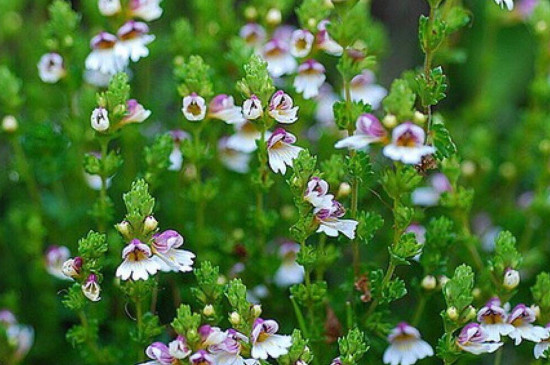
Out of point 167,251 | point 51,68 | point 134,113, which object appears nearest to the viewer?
point 167,251

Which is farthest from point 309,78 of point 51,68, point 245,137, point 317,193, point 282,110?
point 51,68

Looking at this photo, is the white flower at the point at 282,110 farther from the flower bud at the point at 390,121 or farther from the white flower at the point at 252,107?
the flower bud at the point at 390,121

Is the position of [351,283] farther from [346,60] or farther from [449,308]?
[346,60]

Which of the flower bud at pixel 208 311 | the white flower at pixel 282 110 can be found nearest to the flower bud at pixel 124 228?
the flower bud at pixel 208 311

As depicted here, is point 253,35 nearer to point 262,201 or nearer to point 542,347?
point 262,201

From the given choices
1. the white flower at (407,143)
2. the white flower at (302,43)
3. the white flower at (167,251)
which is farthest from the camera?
the white flower at (302,43)

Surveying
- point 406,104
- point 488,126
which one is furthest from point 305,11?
point 488,126

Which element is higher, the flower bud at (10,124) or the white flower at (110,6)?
the white flower at (110,6)
